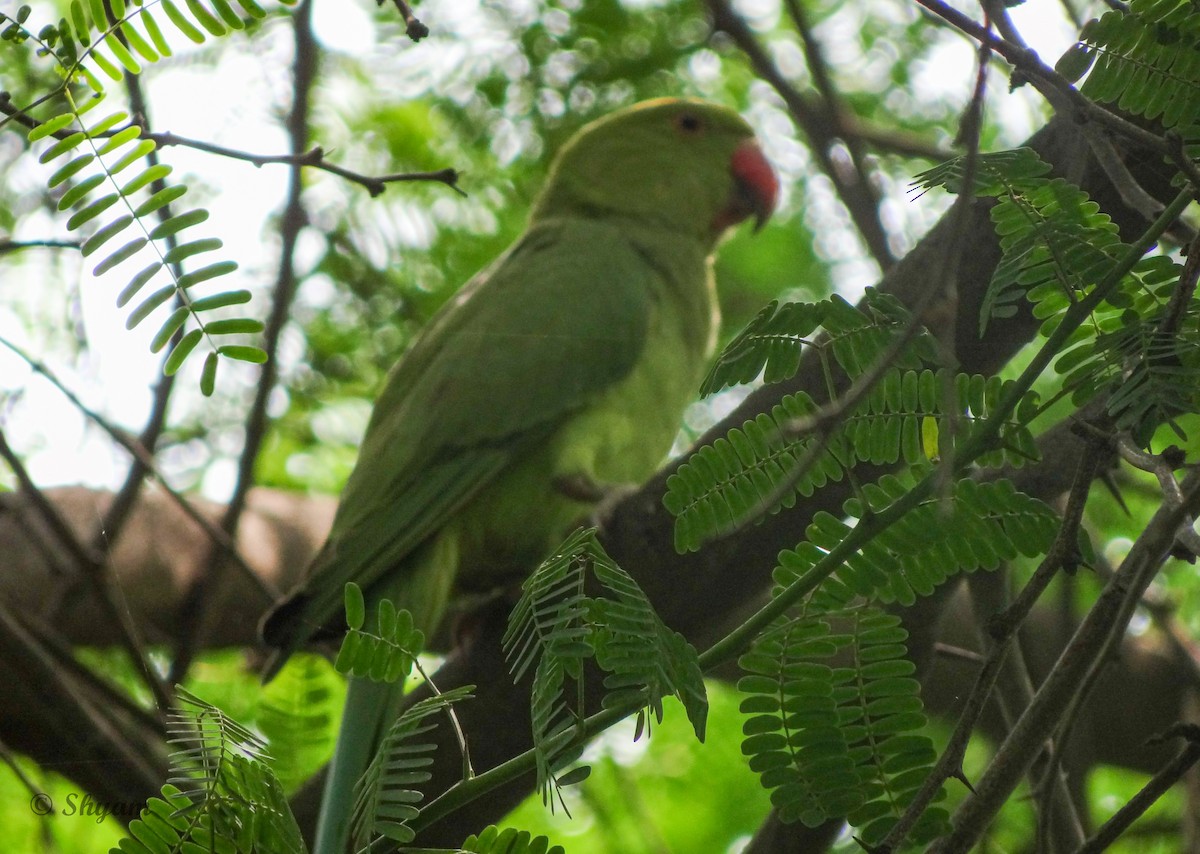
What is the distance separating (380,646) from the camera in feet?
3.61

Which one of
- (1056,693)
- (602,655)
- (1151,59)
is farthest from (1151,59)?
(602,655)

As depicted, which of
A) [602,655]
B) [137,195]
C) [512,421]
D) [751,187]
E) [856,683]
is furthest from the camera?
[751,187]

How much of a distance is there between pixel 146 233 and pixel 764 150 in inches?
99.1

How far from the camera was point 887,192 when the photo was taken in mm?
2961

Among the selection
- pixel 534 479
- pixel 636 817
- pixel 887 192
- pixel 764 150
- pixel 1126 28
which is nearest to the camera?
pixel 1126 28

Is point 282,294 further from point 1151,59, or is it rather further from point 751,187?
point 1151,59

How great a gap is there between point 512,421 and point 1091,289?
5.14 feet

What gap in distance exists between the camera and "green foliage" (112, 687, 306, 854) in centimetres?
106

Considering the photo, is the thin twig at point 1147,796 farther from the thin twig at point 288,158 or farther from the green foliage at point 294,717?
the thin twig at point 288,158

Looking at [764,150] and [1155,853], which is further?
[764,150]

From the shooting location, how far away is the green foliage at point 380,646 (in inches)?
42.4

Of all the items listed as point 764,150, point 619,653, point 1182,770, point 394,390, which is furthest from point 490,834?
point 764,150

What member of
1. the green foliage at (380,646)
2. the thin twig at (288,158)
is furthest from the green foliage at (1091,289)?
the thin twig at (288,158)

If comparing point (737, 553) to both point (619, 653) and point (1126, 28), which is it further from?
point (1126, 28)
